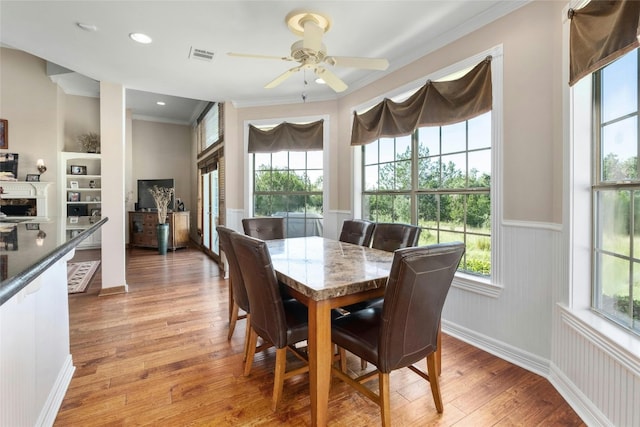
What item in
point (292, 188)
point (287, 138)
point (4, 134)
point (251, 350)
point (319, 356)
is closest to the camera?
point (319, 356)

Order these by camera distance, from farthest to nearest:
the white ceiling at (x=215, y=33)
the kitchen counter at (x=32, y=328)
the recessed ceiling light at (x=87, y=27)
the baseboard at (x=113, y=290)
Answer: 1. the baseboard at (x=113, y=290)
2. the recessed ceiling light at (x=87, y=27)
3. the white ceiling at (x=215, y=33)
4. the kitchen counter at (x=32, y=328)

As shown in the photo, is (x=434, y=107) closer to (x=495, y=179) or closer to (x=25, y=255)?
(x=495, y=179)

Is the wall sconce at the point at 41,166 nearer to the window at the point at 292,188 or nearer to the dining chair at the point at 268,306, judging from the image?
the window at the point at 292,188

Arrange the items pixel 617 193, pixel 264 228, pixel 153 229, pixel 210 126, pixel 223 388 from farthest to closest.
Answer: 1. pixel 153 229
2. pixel 210 126
3. pixel 264 228
4. pixel 223 388
5. pixel 617 193

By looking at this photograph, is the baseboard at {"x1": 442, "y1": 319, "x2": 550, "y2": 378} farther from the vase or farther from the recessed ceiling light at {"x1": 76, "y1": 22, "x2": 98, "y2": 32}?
the vase

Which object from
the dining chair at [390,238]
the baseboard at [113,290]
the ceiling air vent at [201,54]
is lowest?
the baseboard at [113,290]

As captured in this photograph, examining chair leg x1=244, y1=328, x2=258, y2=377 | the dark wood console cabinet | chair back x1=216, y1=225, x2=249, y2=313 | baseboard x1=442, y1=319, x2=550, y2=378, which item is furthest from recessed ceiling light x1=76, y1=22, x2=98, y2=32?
the dark wood console cabinet

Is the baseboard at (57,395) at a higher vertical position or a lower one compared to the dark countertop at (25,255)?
lower

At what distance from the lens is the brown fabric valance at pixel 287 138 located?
171 inches

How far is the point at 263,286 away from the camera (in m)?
1.71

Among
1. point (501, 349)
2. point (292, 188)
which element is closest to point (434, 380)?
point (501, 349)

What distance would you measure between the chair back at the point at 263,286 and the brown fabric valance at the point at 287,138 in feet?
9.06

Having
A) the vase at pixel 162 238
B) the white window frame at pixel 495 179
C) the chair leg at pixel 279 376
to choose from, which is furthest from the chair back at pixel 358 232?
the vase at pixel 162 238

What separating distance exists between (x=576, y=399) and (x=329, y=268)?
5.43ft
